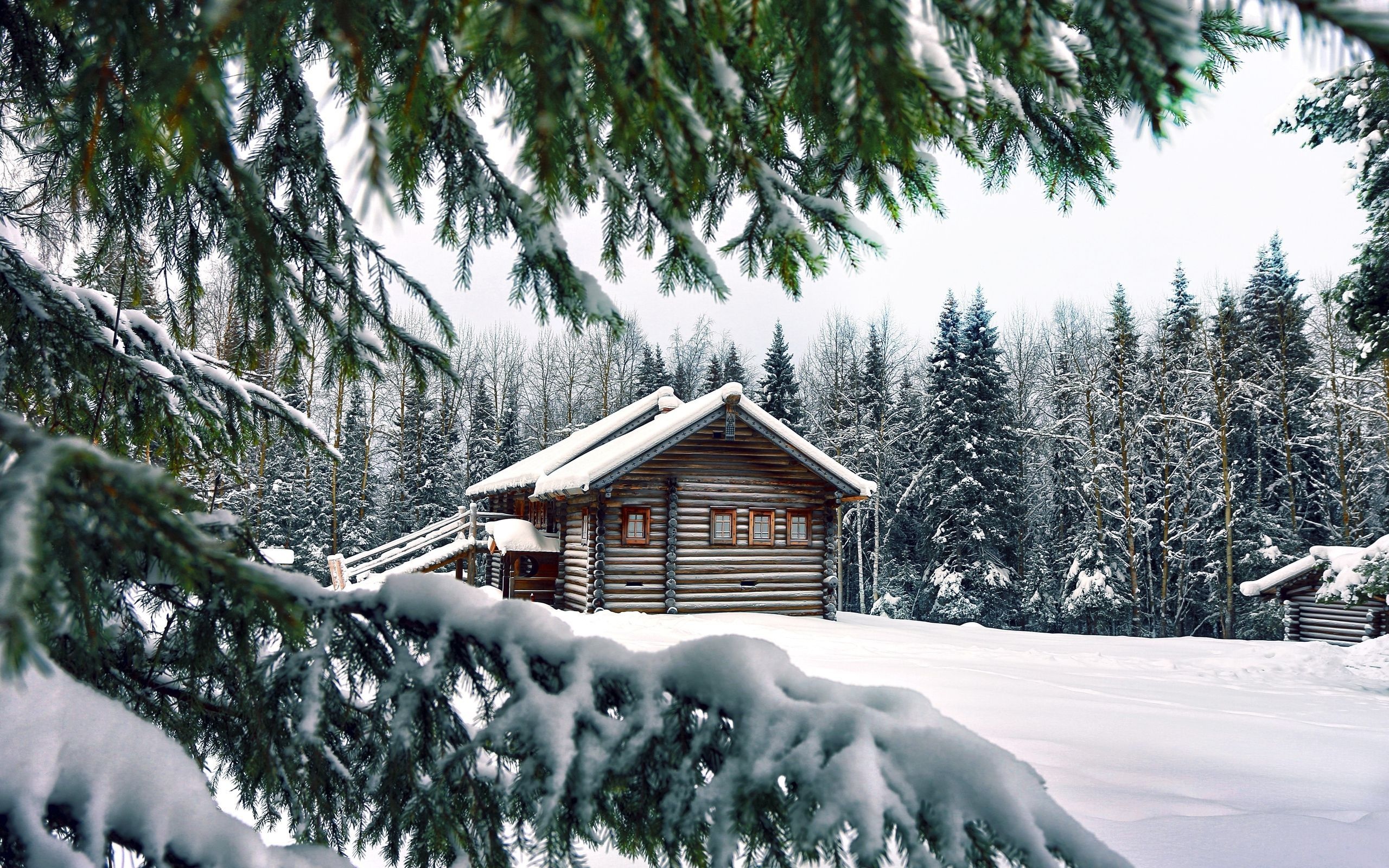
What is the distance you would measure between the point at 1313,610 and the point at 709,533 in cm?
1541

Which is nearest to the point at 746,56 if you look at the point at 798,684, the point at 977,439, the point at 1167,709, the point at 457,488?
the point at 798,684

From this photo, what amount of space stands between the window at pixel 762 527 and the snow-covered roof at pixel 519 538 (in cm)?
515

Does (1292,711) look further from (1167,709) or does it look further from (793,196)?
(793,196)

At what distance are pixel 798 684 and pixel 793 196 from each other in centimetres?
117

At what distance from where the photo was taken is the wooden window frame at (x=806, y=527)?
58.6 feet

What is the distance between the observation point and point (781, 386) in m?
33.6

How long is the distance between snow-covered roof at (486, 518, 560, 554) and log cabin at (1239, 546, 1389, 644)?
17.2 metres

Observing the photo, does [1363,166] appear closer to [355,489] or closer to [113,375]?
[113,375]

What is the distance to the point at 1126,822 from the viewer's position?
3322 mm

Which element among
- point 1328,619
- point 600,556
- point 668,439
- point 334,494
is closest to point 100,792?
point 668,439

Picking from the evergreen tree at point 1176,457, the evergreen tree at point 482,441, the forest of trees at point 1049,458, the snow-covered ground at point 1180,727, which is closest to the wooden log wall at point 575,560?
the snow-covered ground at point 1180,727

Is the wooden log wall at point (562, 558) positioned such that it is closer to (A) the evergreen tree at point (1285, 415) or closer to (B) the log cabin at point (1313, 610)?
(B) the log cabin at point (1313, 610)

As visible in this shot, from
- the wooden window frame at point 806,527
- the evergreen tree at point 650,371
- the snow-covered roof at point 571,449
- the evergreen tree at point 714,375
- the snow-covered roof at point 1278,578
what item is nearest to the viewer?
the snow-covered roof at point 1278,578

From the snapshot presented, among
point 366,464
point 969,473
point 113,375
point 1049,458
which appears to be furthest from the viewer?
point 1049,458
